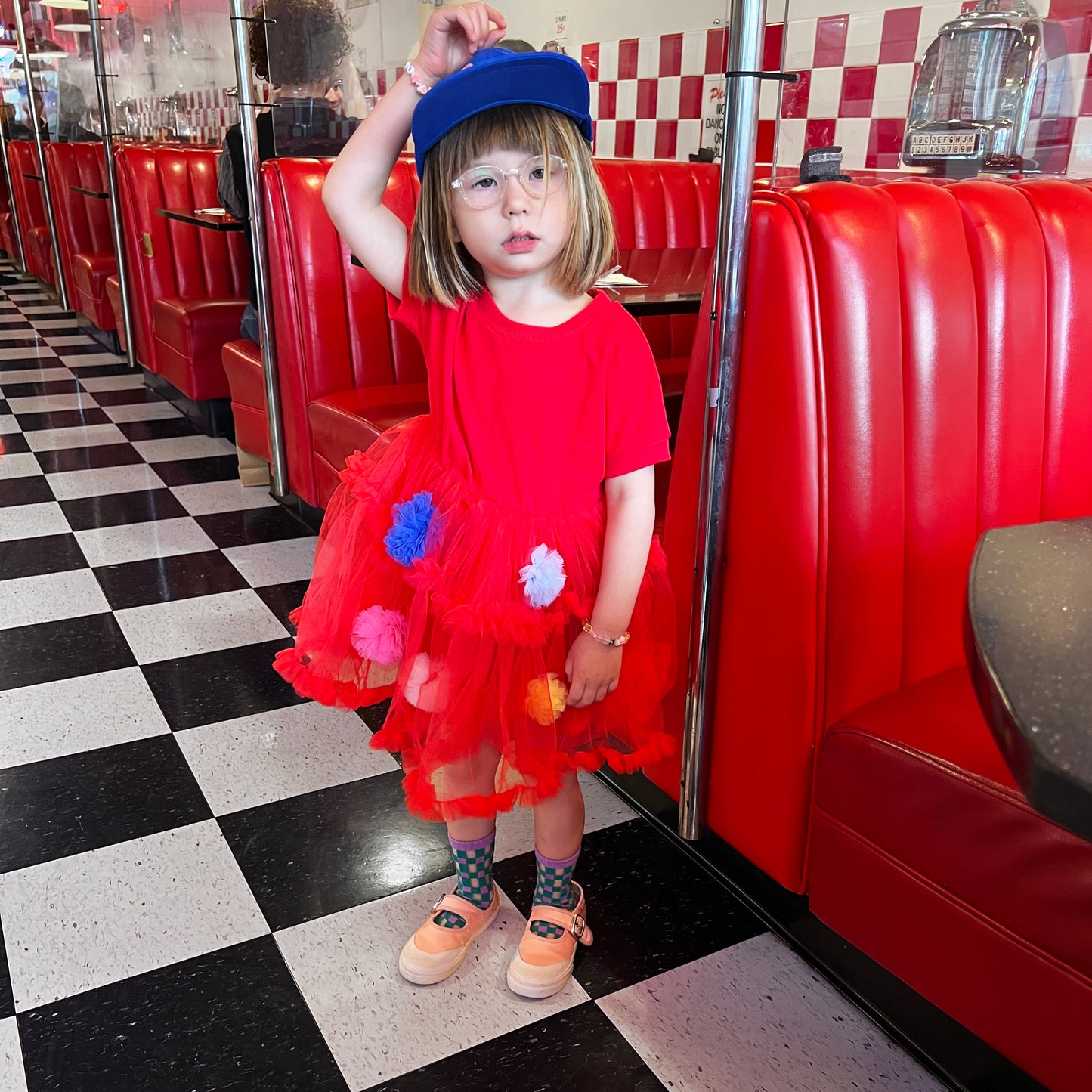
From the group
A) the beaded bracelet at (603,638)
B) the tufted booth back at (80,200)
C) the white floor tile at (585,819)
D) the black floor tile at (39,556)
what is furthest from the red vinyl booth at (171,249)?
the beaded bracelet at (603,638)

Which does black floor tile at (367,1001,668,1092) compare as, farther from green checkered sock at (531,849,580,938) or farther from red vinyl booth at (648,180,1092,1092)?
red vinyl booth at (648,180,1092,1092)

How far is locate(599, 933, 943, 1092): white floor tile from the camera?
1.12 m

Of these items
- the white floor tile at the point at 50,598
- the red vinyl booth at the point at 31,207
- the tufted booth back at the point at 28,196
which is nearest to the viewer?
the white floor tile at the point at 50,598

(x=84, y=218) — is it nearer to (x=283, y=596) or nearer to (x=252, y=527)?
(x=252, y=527)

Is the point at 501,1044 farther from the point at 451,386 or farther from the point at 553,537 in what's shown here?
the point at 451,386

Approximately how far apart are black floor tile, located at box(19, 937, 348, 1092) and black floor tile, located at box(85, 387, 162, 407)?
3.35 metres

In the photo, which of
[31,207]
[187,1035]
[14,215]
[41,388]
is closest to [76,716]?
[187,1035]

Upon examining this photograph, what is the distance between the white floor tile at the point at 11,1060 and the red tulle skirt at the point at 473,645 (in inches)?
20.5

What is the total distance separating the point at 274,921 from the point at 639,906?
1.71ft

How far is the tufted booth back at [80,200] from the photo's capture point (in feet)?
17.8

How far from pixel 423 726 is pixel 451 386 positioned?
0.41 m

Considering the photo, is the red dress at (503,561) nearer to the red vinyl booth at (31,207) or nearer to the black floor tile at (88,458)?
the black floor tile at (88,458)

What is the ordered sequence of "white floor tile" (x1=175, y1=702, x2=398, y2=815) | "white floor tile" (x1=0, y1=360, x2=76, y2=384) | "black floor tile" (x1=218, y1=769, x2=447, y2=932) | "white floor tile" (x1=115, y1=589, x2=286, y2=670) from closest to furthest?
"black floor tile" (x1=218, y1=769, x2=447, y2=932)
"white floor tile" (x1=175, y1=702, x2=398, y2=815)
"white floor tile" (x1=115, y1=589, x2=286, y2=670)
"white floor tile" (x1=0, y1=360, x2=76, y2=384)

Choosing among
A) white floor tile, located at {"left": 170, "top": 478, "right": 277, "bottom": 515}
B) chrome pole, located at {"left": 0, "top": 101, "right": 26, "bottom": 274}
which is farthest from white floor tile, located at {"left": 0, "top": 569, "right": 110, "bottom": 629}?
chrome pole, located at {"left": 0, "top": 101, "right": 26, "bottom": 274}
